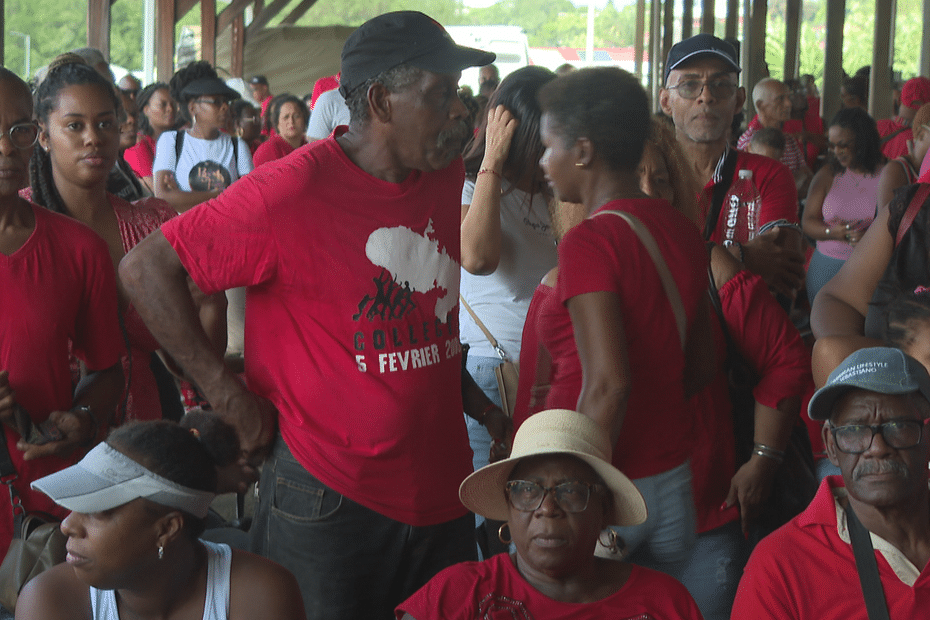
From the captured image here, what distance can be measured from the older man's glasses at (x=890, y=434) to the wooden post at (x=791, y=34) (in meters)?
12.5

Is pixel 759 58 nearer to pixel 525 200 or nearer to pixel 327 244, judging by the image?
pixel 525 200

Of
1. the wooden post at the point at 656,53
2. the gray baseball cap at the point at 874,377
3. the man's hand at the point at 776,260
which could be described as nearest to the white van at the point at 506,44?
the wooden post at the point at 656,53

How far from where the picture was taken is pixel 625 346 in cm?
218

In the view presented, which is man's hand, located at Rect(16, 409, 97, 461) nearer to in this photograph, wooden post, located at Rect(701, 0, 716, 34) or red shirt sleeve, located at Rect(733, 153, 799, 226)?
red shirt sleeve, located at Rect(733, 153, 799, 226)

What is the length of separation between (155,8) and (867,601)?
51.0 ft

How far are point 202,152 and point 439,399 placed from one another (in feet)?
15.0

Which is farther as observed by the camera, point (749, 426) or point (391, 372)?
point (749, 426)

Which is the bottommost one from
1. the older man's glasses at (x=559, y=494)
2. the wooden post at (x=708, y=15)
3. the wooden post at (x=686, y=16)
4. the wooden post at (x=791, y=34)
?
the older man's glasses at (x=559, y=494)

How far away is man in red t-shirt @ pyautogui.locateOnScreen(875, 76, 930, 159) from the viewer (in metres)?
7.77

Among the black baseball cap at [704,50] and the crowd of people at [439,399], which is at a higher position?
the black baseball cap at [704,50]

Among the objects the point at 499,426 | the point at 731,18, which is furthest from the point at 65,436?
the point at 731,18

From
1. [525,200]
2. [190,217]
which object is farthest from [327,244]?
[525,200]

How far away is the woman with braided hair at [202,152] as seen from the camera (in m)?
6.40

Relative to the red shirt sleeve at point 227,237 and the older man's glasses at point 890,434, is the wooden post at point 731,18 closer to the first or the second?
the older man's glasses at point 890,434
